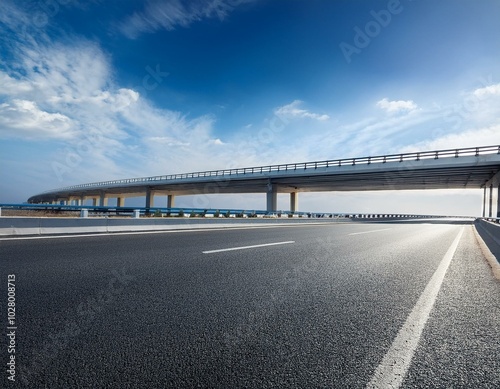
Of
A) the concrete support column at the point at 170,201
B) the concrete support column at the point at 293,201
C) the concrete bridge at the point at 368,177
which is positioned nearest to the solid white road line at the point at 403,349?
the concrete bridge at the point at 368,177

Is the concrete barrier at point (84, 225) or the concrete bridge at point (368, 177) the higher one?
the concrete bridge at point (368, 177)

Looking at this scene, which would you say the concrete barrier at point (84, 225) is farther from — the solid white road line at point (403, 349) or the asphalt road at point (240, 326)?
the solid white road line at point (403, 349)

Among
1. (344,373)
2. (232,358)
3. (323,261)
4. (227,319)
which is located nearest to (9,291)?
(227,319)

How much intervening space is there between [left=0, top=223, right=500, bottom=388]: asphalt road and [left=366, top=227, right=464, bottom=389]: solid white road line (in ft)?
0.07

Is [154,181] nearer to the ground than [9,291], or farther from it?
farther from it

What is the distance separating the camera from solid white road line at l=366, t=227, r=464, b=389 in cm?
194

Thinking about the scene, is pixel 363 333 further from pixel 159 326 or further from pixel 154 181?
pixel 154 181

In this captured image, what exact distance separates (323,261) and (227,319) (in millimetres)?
3876

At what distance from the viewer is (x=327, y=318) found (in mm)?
3010

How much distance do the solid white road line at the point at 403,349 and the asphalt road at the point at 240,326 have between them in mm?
22

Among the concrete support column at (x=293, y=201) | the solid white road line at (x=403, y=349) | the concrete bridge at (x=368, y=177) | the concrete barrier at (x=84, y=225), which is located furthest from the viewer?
the concrete support column at (x=293, y=201)

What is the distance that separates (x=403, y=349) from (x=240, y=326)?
55.4 inches

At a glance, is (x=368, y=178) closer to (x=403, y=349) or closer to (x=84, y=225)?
(x=84, y=225)

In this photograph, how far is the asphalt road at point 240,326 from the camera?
1.96 m
